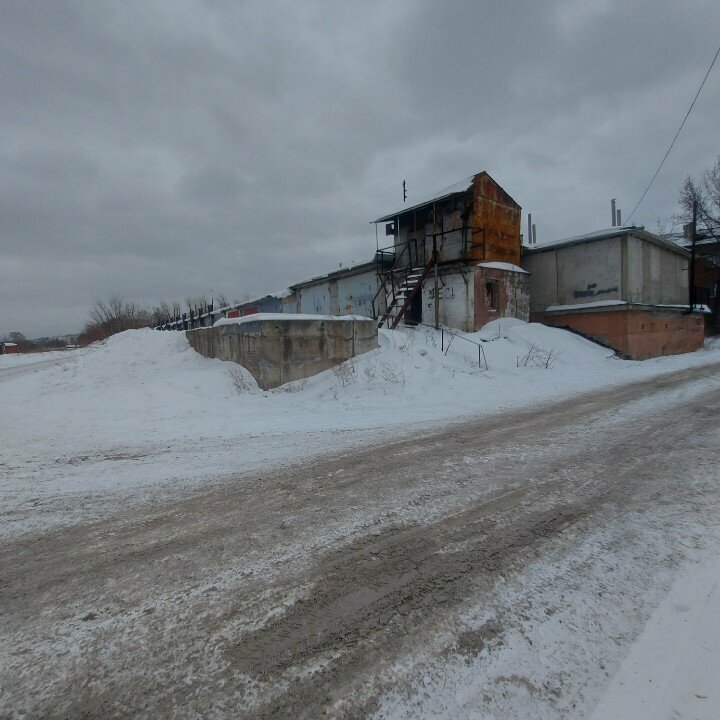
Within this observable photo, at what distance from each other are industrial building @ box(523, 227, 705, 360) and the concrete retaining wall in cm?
1381

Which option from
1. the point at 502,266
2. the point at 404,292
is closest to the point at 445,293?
the point at 404,292

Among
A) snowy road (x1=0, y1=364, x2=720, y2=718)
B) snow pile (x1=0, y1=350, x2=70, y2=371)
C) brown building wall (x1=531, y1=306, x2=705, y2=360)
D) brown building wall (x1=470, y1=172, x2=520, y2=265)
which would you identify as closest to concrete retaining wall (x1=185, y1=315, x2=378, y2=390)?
snowy road (x1=0, y1=364, x2=720, y2=718)

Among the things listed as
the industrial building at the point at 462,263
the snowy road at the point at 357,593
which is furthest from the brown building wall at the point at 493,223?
the snowy road at the point at 357,593

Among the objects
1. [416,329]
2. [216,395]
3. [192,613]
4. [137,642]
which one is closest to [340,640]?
[192,613]

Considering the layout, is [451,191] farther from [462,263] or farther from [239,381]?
[239,381]

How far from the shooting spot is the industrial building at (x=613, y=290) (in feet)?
62.7

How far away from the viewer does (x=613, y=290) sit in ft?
64.4

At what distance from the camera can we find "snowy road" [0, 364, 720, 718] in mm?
1714

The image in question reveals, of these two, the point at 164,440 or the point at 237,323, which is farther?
the point at 237,323

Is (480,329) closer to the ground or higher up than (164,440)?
higher up

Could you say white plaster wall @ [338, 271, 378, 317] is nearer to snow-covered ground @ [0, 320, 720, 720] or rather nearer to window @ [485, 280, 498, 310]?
window @ [485, 280, 498, 310]

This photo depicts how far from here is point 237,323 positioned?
10.4 meters

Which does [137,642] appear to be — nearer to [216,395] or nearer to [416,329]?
[216,395]

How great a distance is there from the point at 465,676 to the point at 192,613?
146 centimetres
